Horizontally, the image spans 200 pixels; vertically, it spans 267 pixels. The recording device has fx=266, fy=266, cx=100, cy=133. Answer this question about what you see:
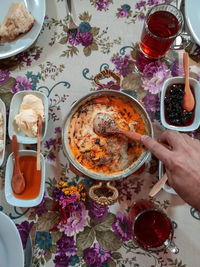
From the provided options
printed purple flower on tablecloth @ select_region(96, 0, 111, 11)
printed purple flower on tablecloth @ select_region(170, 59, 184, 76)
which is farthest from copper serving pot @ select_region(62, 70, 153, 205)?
printed purple flower on tablecloth @ select_region(96, 0, 111, 11)

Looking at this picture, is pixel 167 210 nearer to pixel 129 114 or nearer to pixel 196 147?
pixel 196 147

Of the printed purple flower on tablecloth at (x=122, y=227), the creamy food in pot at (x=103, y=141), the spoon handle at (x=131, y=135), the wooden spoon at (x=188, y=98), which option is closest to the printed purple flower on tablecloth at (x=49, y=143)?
the creamy food in pot at (x=103, y=141)

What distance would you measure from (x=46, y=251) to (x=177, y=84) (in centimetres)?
100

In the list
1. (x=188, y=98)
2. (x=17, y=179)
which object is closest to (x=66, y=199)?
(x=17, y=179)

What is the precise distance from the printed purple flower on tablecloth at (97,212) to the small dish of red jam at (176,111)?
1.69 feet

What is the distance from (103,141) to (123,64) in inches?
17.1

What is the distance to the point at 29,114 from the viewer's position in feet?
4.00

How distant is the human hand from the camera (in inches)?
39.3

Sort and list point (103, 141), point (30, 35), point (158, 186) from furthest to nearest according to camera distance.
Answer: point (30, 35), point (103, 141), point (158, 186)

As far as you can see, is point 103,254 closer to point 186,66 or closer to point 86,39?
point 186,66

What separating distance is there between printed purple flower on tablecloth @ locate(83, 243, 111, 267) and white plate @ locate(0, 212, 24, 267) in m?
0.29

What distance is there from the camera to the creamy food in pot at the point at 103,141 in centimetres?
122

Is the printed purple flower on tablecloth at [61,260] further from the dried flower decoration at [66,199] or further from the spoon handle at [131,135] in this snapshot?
the spoon handle at [131,135]

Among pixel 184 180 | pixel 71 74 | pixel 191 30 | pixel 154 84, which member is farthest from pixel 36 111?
pixel 191 30
